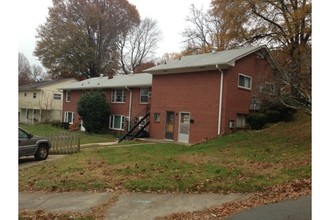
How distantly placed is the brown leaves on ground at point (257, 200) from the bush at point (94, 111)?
935 inches

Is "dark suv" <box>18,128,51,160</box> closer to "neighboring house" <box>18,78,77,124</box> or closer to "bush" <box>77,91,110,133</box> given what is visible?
"bush" <box>77,91,110,133</box>

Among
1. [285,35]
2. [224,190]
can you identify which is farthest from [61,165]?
[285,35]

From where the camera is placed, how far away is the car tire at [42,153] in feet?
50.9

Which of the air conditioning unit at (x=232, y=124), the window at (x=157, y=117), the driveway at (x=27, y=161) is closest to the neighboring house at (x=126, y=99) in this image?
the window at (x=157, y=117)

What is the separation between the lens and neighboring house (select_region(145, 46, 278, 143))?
68.9ft

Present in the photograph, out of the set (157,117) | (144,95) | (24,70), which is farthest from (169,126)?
(24,70)

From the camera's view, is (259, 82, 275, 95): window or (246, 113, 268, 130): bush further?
(246, 113, 268, 130): bush

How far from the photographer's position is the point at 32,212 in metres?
7.18

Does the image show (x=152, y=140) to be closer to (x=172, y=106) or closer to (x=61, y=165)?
(x=172, y=106)

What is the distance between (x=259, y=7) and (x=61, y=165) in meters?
21.6

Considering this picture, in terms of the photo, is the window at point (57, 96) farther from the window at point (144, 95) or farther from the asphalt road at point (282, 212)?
the asphalt road at point (282, 212)

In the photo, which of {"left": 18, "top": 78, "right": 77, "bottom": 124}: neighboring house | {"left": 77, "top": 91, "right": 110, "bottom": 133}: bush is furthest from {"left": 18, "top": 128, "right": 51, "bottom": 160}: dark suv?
{"left": 18, "top": 78, "right": 77, "bottom": 124}: neighboring house

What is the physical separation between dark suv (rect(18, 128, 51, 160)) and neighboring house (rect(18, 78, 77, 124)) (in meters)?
30.2

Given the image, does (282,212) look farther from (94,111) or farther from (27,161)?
(94,111)
